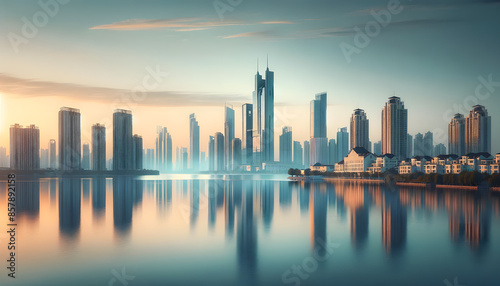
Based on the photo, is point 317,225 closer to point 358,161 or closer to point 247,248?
point 247,248

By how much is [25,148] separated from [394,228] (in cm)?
20676

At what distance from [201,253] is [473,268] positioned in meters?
14.2

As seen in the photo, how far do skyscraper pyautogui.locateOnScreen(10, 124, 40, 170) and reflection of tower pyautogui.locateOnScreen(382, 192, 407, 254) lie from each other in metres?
198

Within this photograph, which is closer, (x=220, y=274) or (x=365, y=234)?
(x=220, y=274)

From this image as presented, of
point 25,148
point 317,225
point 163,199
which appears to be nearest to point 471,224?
point 317,225

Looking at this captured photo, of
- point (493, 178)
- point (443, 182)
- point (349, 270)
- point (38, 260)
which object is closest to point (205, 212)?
point (38, 260)

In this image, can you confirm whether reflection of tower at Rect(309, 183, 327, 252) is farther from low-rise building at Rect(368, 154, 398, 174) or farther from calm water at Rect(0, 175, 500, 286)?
low-rise building at Rect(368, 154, 398, 174)

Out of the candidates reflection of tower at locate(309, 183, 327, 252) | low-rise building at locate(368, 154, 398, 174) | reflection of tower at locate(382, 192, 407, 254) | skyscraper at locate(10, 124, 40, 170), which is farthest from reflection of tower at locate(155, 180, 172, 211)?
skyscraper at locate(10, 124, 40, 170)

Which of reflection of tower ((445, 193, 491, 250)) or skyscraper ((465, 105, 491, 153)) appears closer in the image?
reflection of tower ((445, 193, 491, 250))

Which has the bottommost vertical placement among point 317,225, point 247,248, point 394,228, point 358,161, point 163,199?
point 358,161

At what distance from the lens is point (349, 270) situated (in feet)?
57.8

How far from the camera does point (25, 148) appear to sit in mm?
190125

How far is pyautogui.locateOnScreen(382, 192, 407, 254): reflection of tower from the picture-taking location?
75.1 feet

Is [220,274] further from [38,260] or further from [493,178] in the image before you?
[493,178]
